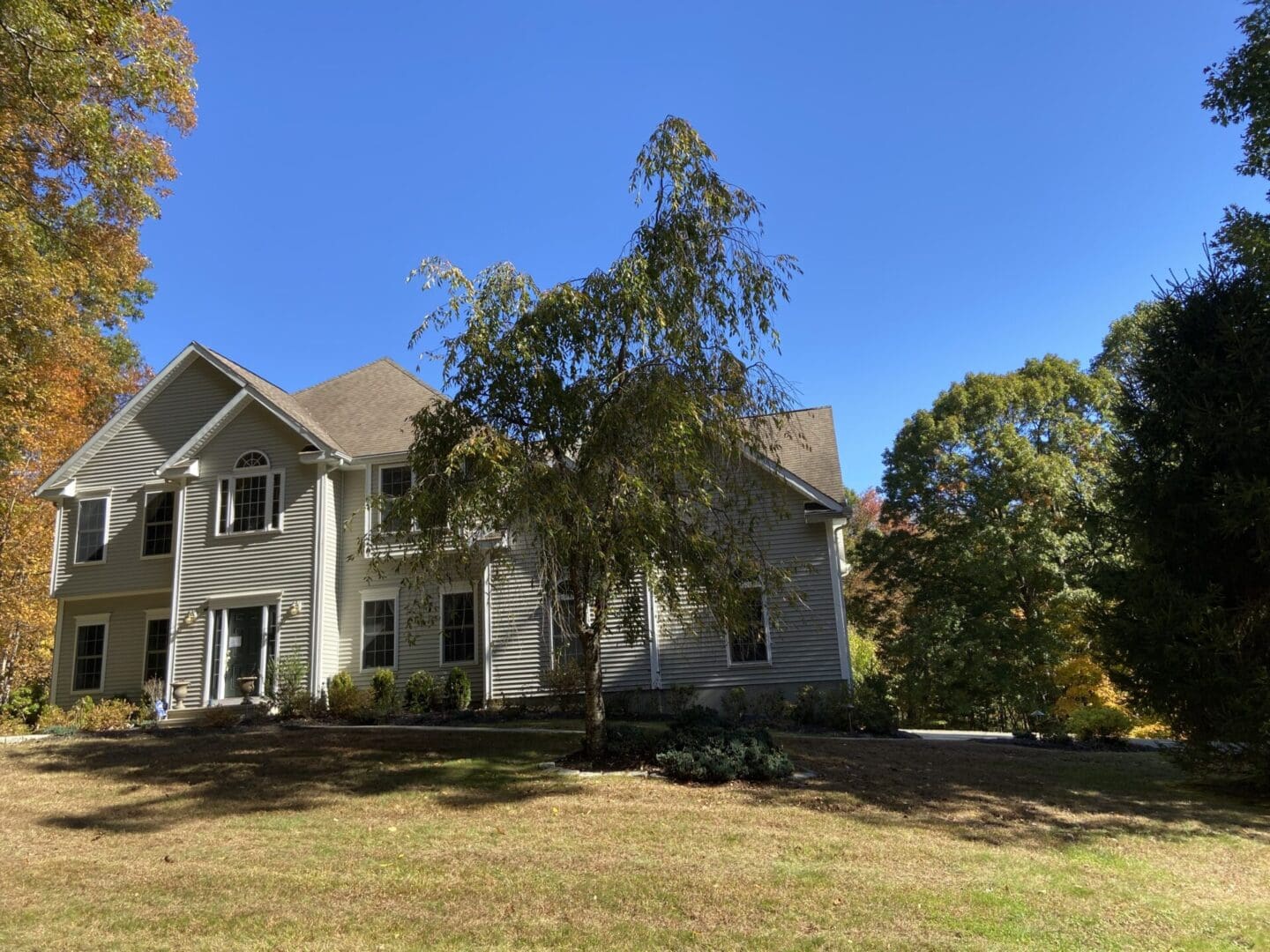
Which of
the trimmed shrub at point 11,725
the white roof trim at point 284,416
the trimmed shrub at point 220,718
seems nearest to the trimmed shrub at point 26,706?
the trimmed shrub at point 11,725

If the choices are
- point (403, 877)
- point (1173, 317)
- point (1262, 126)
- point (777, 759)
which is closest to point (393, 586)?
point (777, 759)

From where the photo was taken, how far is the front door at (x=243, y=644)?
1895 cm

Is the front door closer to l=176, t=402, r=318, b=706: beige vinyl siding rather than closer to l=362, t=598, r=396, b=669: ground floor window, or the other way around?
l=176, t=402, r=318, b=706: beige vinyl siding

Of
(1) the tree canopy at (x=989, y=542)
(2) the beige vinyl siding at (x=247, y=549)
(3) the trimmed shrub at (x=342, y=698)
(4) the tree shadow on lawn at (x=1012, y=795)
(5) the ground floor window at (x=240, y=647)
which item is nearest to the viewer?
(4) the tree shadow on lawn at (x=1012, y=795)

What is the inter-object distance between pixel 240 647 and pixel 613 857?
14.3 m

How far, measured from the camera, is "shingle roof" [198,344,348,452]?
19.9 metres

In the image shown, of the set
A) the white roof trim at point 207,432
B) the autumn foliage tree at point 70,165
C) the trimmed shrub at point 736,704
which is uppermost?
the autumn foliage tree at point 70,165

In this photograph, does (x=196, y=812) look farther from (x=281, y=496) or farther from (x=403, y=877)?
(x=281, y=496)

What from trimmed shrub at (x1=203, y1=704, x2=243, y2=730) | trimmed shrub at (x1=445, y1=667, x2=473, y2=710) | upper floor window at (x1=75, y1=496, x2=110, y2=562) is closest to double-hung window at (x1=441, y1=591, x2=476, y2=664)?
trimmed shrub at (x1=445, y1=667, x2=473, y2=710)

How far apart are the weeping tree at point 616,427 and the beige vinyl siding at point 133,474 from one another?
39.0 ft

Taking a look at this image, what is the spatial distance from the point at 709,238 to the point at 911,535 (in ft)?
51.4

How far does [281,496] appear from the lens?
19703 mm

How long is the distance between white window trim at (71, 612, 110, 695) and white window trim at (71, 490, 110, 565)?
1.39 metres

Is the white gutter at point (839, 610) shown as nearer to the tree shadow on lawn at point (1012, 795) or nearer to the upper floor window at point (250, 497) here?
the tree shadow on lawn at point (1012, 795)
